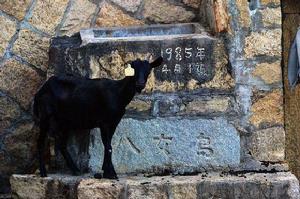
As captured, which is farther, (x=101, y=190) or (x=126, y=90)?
(x=126, y=90)

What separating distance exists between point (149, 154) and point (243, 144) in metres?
0.72

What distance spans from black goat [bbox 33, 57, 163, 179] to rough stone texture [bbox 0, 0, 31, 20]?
1.46 metres

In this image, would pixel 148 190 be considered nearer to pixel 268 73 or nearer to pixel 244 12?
pixel 268 73

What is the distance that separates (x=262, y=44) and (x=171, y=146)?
1.07 metres

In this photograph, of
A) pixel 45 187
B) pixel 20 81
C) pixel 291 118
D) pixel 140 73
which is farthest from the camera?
pixel 20 81

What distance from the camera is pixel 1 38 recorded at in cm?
557

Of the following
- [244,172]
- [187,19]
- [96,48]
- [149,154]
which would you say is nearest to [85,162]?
[149,154]

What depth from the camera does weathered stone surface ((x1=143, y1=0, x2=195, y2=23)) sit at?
17.9 feet

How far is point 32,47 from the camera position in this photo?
5.53 metres

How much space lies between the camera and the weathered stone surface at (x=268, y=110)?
4508mm

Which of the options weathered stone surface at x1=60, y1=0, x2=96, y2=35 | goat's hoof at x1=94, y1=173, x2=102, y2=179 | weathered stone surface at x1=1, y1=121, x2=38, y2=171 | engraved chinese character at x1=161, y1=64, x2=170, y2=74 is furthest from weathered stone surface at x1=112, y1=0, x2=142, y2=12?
goat's hoof at x1=94, y1=173, x2=102, y2=179

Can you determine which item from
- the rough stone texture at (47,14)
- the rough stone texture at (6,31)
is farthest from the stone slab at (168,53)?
the rough stone texture at (6,31)

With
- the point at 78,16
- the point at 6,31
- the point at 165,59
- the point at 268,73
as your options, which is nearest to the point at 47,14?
the point at 78,16

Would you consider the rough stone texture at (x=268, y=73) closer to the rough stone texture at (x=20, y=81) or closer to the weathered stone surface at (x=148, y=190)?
the weathered stone surface at (x=148, y=190)
